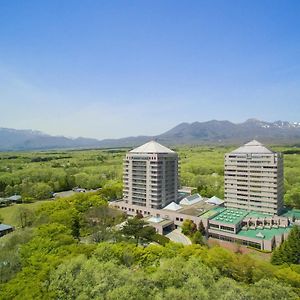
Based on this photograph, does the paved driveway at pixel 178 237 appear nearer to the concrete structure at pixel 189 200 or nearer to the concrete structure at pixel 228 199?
the concrete structure at pixel 228 199

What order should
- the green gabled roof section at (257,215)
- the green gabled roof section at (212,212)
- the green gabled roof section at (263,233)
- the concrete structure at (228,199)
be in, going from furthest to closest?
1. the green gabled roof section at (212,212)
2. the green gabled roof section at (257,215)
3. the concrete structure at (228,199)
4. the green gabled roof section at (263,233)

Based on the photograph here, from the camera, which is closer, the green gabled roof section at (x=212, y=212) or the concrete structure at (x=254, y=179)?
the green gabled roof section at (x=212, y=212)

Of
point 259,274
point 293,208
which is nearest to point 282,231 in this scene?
point 293,208

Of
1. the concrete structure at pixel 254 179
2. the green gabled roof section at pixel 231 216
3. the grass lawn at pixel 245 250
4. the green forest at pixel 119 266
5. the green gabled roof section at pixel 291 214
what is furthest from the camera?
the concrete structure at pixel 254 179

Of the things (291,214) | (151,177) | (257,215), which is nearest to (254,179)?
(257,215)

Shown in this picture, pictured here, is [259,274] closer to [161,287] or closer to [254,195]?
[161,287]

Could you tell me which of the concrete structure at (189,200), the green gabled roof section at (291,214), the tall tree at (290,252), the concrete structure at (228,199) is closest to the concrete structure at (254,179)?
the concrete structure at (228,199)

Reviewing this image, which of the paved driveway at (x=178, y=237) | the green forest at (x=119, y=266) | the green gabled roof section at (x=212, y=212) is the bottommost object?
the paved driveway at (x=178, y=237)

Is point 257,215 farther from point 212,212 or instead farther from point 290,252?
point 290,252
